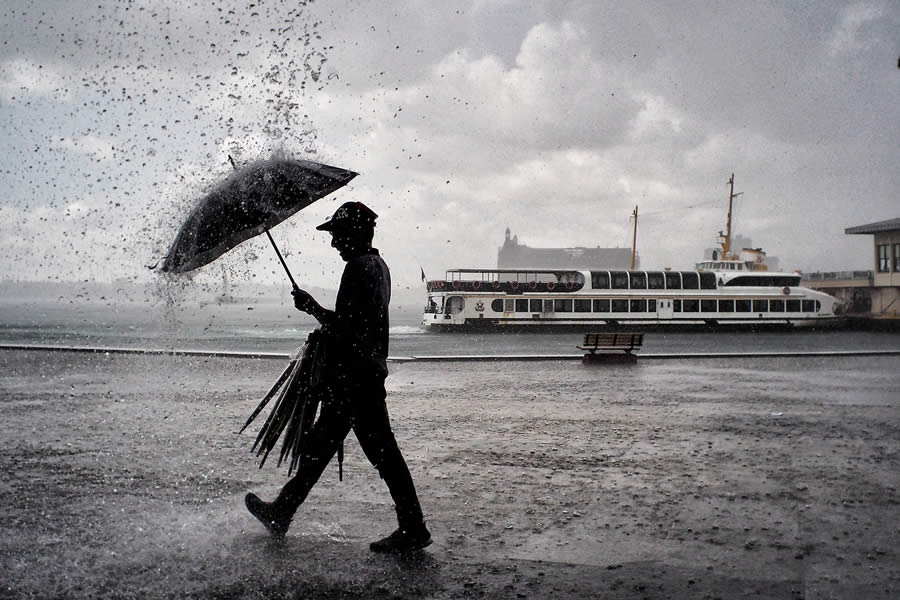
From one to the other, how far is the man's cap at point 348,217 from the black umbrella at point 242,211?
0.13 m

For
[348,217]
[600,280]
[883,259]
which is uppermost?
[883,259]

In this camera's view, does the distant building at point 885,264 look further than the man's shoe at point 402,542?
Yes

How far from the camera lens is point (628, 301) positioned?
1826 inches

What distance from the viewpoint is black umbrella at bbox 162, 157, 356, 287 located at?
13.7 ft

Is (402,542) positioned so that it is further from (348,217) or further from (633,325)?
(633,325)

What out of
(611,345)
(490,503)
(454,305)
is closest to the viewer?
(490,503)

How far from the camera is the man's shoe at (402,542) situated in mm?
4133

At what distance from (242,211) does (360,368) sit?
112 cm

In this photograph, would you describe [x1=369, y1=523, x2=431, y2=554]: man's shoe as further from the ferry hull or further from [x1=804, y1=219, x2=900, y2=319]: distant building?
[x1=804, y1=219, x2=900, y2=319]: distant building

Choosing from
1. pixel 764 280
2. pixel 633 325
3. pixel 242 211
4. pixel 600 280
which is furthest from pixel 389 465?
pixel 764 280

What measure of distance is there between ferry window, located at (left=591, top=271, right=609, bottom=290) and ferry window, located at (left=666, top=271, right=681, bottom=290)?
4.20m

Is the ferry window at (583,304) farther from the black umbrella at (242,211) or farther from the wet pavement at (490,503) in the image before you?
the black umbrella at (242,211)

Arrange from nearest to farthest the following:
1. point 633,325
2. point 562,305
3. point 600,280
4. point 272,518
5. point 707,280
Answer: point 272,518 → point 562,305 → point 600,280 → point 633,325 → point 707,280

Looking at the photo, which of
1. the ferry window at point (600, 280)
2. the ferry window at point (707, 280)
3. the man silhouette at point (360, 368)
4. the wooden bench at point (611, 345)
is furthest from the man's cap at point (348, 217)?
the ferry window at point (707, 280)
